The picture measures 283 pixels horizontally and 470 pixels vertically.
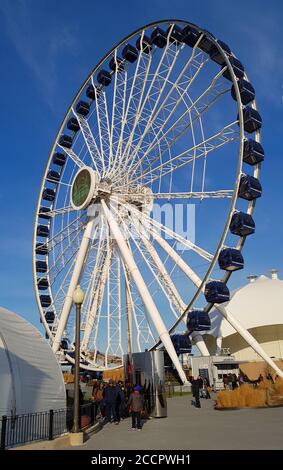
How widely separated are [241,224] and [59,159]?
20.7 meters

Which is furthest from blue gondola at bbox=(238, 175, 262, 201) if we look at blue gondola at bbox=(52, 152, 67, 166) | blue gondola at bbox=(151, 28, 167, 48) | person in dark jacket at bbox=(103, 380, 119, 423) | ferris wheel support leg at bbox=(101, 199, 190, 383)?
blue gondola at bbox=(52, 152, 67, 166)

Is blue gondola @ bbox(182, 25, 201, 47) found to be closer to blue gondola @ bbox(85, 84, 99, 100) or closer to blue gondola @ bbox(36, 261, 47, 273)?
blue gondola @ bbox(85, 84, 99, 100)

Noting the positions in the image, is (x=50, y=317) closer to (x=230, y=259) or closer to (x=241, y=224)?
(x=230, y=259)

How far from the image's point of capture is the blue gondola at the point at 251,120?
2681 centimetres

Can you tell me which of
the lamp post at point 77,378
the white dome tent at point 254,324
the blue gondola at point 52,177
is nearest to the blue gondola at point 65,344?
the blue gondola at point 52,177

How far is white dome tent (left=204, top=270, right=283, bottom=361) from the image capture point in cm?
6059

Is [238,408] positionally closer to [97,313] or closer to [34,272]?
[97,313]

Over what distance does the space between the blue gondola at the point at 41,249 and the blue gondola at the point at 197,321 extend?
1663 cm

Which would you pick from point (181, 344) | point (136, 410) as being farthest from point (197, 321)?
point (136, 410)

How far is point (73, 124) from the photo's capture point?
3972 centimetres

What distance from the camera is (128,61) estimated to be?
35375mm
